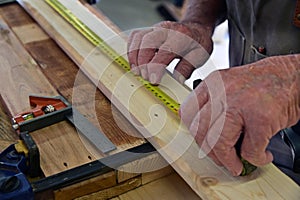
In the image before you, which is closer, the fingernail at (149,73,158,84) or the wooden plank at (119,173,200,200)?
the wooden plank at (119,173,200,200)

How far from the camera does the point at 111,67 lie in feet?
4.28

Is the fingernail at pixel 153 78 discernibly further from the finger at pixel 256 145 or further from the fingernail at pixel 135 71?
the finger at pixel 256 145

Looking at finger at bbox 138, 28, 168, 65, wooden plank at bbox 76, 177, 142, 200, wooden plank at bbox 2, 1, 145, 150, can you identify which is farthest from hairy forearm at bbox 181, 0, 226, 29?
wooden plank at bbox 76, 177, 142, 200

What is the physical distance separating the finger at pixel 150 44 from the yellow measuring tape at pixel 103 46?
53mm

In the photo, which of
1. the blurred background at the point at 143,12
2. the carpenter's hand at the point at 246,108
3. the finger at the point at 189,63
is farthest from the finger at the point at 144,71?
the blurred background at the point at 143,12

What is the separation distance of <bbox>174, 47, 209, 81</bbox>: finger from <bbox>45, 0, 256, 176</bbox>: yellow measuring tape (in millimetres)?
131

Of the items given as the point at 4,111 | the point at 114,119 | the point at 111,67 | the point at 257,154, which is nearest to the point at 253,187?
the point at 257,154

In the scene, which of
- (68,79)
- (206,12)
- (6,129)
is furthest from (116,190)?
(206,12)

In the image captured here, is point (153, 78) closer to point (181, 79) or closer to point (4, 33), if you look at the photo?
point (181, 79)

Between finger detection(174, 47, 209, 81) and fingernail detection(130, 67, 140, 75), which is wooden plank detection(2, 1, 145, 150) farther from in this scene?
finger detection(174, 47, 209, 81)

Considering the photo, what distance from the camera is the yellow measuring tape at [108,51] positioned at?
113 centimetres

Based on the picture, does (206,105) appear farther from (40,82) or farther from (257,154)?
(40,82)

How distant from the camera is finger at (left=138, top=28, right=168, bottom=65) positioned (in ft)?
4.14

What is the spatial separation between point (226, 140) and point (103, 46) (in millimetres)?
621
